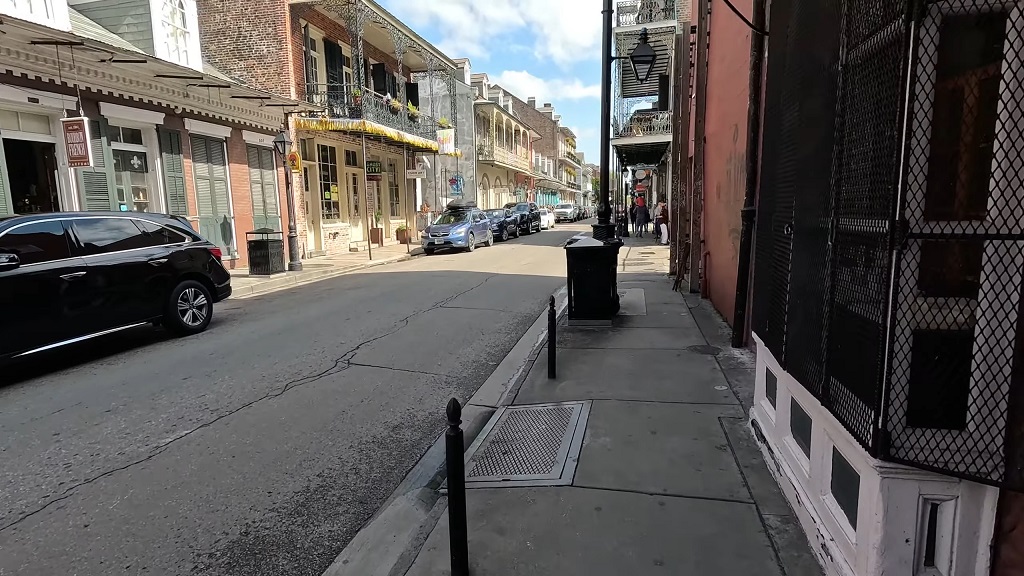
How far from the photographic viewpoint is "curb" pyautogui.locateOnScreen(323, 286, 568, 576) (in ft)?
9.52

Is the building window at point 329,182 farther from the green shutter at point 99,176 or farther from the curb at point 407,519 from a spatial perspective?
the curb at point 407,519

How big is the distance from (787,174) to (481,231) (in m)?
19.6

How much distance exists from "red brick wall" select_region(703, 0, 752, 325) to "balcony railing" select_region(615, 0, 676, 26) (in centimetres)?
1073

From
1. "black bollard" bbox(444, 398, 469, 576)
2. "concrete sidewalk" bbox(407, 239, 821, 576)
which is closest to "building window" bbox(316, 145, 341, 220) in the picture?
"concrete sidewalk" bbox(407, 239, 821, 576)

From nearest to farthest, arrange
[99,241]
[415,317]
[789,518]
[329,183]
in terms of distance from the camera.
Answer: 1. [789,518]
2. [99,241]
3. [415,317]
4. [329,183]

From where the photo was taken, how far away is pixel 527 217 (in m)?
31.4

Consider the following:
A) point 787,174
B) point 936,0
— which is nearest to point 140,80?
point 787,174

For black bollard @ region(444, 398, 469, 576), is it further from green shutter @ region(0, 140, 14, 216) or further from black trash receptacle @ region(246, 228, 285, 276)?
black trash receptacle @ region(246, 228, 285, 276)

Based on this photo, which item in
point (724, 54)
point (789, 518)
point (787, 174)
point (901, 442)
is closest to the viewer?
point (901, 442)

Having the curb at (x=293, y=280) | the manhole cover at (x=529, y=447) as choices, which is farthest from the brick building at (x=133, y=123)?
the manhole cover at (x=529, y=447)

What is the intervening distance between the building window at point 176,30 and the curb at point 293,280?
6.02 meters

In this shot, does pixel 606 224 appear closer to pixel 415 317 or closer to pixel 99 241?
pixel 415 317

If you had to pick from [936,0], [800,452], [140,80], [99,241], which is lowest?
[800,452]

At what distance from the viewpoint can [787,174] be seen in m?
3.30
